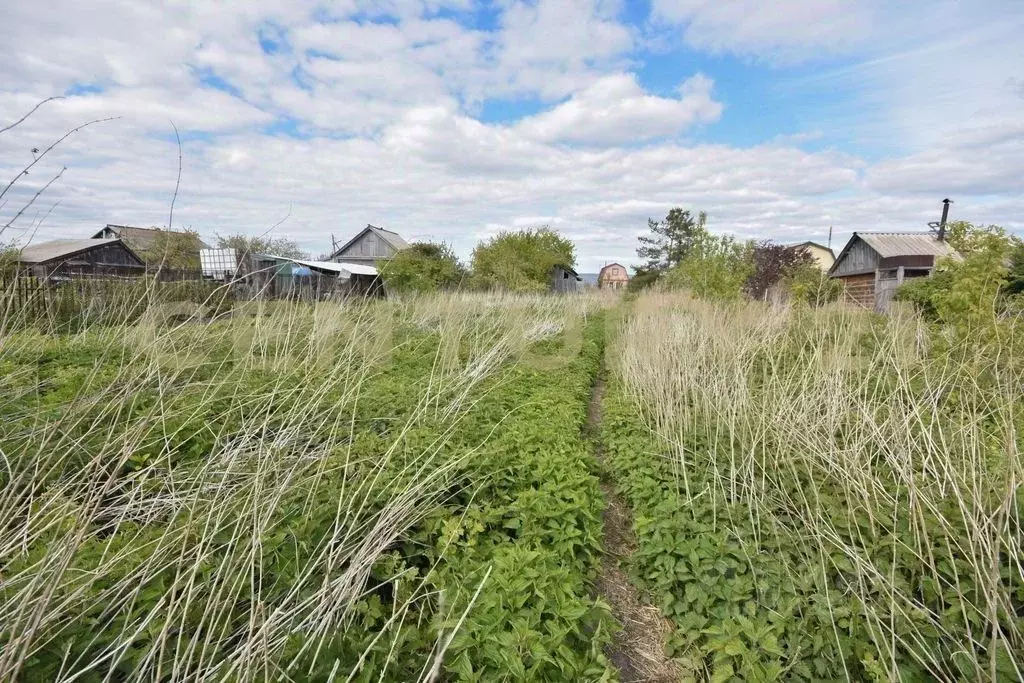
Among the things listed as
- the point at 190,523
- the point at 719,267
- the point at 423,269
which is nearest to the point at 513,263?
the point at 423,269

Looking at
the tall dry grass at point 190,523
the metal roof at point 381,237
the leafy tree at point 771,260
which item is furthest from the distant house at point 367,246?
the tall dry grass at point 190,523

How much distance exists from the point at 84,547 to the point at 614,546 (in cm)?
Answer: 297

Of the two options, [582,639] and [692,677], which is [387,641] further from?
[692,677]

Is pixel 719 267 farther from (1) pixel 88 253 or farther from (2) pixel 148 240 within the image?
(2) pixel 148 240

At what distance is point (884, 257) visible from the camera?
24844 millimetres

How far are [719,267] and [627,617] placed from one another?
36.2 ft

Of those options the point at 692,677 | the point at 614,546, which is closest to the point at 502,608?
the point at 692,677

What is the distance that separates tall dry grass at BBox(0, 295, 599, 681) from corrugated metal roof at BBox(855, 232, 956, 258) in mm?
28388

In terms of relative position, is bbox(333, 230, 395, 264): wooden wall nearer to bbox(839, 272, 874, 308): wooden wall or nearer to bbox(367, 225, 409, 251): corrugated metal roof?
bbox(367, 225, 409, 251): corrugated metal roof

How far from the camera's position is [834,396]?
375cm

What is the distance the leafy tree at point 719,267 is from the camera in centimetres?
1195

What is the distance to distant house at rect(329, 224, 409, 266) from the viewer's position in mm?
40281

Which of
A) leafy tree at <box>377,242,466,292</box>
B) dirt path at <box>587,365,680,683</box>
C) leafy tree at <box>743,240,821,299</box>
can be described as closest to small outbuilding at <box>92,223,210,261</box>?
leafy tree at <box>377,242,466,292</box>

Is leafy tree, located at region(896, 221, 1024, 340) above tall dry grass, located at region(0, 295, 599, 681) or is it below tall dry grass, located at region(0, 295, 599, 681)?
above
